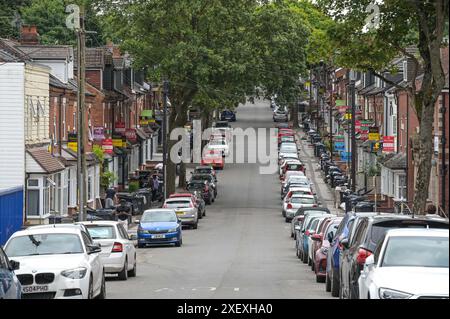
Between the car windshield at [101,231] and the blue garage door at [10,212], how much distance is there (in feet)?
31.2

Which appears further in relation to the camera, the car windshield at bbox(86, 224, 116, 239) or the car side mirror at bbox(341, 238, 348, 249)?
the car windshield at bbox(86, 224, 116, 239)

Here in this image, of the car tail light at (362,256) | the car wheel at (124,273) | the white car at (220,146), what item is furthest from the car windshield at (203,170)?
the car tail light at (362,256)

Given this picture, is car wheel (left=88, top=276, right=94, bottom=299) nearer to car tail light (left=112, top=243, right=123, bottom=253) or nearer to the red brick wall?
car tail light (left=112, top=243, right=123, bottom=253)

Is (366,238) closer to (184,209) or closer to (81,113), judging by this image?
(81,113)

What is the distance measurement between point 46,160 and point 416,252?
35.2 meters

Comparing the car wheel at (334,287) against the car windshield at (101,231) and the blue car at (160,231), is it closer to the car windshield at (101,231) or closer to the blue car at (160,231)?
the car windshield at (101,231)

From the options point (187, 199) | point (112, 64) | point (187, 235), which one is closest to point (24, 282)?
point (187, 235)

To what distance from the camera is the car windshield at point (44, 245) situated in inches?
928

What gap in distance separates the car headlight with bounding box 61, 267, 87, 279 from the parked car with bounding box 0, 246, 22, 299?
1.44 meters

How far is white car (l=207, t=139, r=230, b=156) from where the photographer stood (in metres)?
98.4

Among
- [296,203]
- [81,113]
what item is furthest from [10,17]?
[81,113]

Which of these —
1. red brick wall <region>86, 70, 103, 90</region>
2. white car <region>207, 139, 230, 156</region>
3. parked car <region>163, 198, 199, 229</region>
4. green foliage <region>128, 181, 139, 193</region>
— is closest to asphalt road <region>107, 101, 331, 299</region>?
parked car <region>163, 198, 199, 229</region>

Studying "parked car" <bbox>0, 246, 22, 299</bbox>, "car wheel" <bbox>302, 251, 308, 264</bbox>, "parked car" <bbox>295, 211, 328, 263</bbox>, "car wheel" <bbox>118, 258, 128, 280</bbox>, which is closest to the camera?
"parked car" <bbox>0, 246, 22, 299</bbox>

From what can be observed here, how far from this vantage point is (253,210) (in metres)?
70.2
